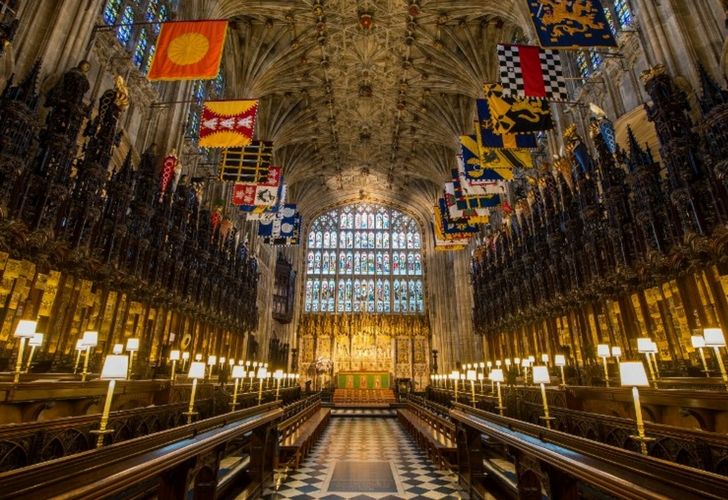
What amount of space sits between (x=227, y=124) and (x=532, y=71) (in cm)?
867

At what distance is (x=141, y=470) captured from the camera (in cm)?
239

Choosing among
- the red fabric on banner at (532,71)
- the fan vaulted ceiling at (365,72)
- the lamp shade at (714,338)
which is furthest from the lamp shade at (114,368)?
the fan vaulted ceiling at (365,72)

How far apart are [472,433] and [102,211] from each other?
31.5ft

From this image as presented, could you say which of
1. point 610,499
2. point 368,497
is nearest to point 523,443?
point 610,499

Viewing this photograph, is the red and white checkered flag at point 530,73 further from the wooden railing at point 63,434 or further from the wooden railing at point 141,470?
the wooden railing at point 63,434

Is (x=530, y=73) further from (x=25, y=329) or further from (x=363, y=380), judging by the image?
(x=363, y=380)

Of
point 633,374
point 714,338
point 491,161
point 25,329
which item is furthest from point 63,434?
point 491,161

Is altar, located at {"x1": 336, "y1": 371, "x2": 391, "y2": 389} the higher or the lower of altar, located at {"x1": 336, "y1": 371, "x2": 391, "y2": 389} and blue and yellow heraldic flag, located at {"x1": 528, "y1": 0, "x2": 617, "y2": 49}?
the lower

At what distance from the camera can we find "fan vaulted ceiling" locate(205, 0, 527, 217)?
19469mm

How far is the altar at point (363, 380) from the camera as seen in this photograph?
2925cm

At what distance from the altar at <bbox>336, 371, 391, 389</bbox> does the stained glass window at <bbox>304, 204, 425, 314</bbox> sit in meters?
5.74

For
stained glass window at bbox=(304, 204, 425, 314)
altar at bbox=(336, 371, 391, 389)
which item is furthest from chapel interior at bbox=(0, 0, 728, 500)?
stained glass window at bbox=(304, 204, 425, 314)

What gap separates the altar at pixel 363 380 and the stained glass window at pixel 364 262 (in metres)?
5.74

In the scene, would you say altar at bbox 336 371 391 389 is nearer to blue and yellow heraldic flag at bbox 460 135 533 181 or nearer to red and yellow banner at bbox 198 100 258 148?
blue and yellow heraldic flag at bbox 460 135 533 181
